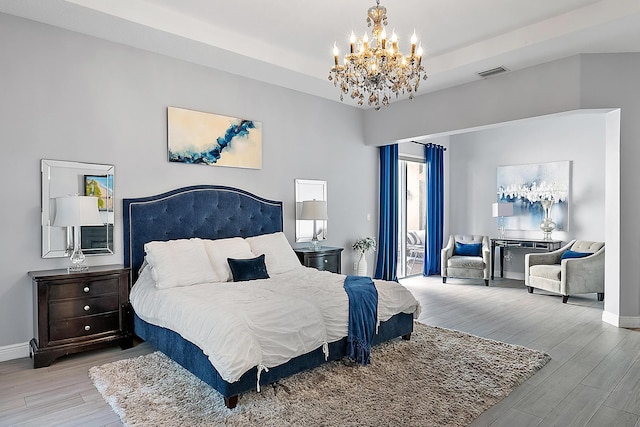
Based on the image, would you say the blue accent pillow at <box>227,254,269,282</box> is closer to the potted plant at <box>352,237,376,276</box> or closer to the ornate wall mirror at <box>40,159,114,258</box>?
the ornate wall mirror at <box>40,159,114,258</box>

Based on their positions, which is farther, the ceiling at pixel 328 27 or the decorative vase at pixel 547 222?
the decorative vase at pixel 547 222

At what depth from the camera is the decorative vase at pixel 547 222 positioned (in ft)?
22.1

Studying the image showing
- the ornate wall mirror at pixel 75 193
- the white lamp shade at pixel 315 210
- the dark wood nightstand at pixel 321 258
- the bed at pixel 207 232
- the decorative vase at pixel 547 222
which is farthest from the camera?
the decorative vase at pixel 547 222

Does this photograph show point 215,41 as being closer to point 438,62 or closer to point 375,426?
point 438,62

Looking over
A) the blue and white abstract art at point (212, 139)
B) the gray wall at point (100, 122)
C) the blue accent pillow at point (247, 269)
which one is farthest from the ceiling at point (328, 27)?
the blue accent pillow at point (247, 269)

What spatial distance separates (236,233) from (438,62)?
324 centimetres

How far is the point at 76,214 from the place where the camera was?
350 centimetres

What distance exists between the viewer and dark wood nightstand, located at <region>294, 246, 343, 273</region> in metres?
5.10

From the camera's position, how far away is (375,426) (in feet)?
7.96

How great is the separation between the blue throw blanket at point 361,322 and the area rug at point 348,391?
0.39 feet

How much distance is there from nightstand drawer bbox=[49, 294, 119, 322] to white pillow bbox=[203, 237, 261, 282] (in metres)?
0.94

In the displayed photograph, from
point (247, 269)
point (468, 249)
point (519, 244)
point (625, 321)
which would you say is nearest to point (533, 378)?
point (625, 321)

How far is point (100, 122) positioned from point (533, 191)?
6.79 meters

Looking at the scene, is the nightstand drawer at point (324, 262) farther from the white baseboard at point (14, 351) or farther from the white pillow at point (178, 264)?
the white baseboard at point (14, 351)
